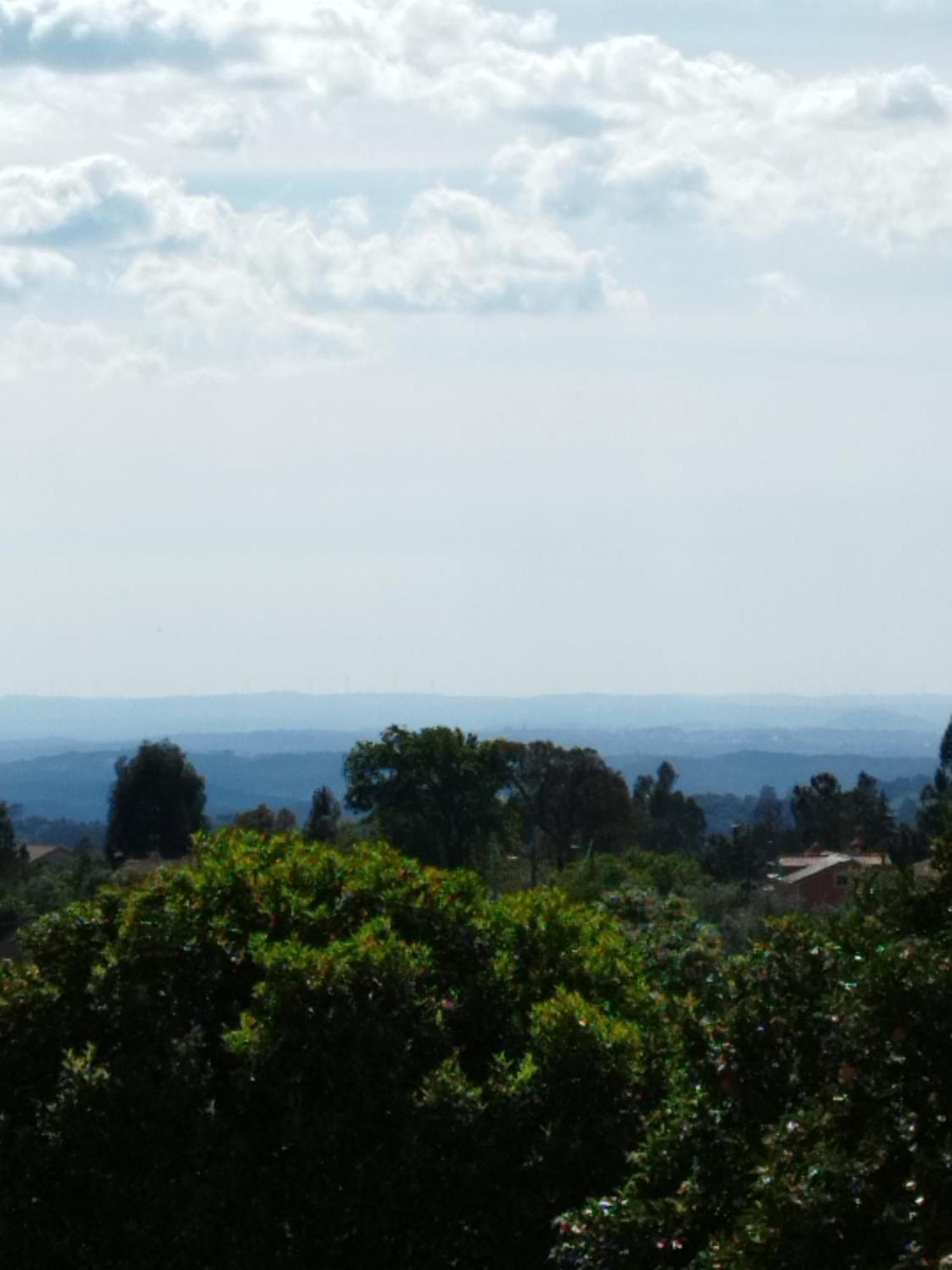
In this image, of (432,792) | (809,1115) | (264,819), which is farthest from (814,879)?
(809,1115)

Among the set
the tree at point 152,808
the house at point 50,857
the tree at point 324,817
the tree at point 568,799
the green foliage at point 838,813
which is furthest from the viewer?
the house at point 50,857

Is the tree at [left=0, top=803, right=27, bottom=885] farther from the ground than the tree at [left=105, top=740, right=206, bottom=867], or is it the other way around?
the tree at [left=105, top=740, right=206, bottom=867]

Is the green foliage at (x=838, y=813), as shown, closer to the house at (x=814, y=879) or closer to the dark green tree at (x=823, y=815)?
the dark green tree at (x=823, y=815)

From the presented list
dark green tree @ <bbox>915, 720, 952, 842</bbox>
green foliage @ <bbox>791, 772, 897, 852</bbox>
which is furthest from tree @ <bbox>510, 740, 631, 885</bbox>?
dark green tree @ <bbox>915, 720, 952, 842</bbox>

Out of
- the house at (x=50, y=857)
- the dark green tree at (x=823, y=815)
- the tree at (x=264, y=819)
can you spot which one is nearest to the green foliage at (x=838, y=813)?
the dark green tree at (x=823, y=815)

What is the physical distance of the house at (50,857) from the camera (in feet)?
313

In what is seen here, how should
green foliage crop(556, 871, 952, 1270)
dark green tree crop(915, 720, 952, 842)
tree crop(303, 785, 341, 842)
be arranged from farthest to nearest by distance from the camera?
tree crop(303, 785, 341, 842) → dark green tree crop(915, 720, 952, 842) → green foliage crop(556, 871, 952, 1270)

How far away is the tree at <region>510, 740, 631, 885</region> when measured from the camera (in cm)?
8588

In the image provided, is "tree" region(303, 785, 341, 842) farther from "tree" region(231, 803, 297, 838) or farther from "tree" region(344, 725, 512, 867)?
"tree" region(344, 725, 512, 867)

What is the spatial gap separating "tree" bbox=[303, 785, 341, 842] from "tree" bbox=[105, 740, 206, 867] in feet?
17.9

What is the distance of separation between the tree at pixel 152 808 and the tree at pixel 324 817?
5468 mm

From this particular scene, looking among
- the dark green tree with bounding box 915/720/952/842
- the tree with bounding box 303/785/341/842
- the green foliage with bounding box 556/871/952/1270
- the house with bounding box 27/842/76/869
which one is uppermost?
the green foliage with bounding box 556/871/952/1270

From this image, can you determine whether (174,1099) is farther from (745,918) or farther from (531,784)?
(531,784)

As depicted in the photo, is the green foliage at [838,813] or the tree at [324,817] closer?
the tree at [324,817]
